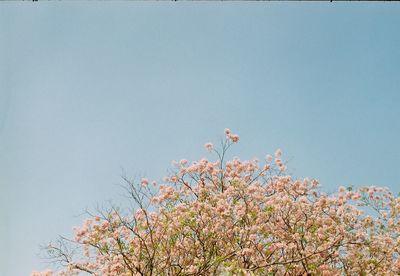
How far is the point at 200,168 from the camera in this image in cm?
1556

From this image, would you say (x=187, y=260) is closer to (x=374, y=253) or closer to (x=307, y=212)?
(x=307, y=212)

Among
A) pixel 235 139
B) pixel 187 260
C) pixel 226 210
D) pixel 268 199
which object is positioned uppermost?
pixel 235 139

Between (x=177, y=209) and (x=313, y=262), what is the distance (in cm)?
437

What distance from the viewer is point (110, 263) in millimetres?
10406

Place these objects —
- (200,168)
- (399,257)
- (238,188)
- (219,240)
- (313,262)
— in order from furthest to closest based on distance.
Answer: (200,168), (399,257), (238,188), (313,262), (219,240)

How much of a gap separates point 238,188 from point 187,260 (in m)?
3.35

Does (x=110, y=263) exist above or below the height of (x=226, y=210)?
below

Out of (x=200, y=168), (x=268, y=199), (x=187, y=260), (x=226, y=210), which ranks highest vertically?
(x=200, y=168)

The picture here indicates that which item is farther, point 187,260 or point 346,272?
point 346,272

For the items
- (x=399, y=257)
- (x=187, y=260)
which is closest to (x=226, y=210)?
(x=187, y=260)

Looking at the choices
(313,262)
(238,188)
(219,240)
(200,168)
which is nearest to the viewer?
(219,240)

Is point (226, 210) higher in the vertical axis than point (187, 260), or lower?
higher

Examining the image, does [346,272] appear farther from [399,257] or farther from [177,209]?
[177,209]

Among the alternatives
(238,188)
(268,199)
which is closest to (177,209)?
(238,188)
